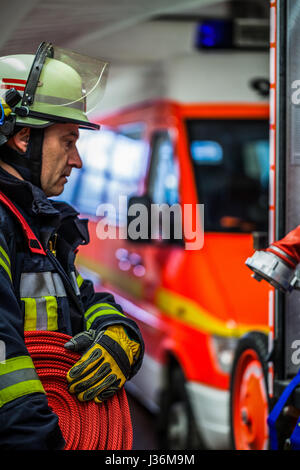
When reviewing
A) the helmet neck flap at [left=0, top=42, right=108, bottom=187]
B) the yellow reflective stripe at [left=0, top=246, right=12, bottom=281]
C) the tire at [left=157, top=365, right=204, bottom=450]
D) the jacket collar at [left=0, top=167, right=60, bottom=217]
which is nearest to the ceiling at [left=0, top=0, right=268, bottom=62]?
the helmet neck flap at [left=0, top=42, right=108, bottom=187]

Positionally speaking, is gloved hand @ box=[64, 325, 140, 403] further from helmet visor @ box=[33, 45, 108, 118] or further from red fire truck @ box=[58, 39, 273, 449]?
red fire truck @ box=[58, 39, 273, 449]

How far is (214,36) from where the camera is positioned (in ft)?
19.0

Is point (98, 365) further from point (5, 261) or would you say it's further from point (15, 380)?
point (5, 261)

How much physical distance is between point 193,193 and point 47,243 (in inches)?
117

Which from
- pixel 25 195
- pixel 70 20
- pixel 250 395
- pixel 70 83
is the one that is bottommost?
pixel 250 395

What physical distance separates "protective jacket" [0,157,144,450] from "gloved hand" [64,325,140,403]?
8 centimetres

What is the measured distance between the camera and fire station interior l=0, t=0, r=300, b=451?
10.4 ft

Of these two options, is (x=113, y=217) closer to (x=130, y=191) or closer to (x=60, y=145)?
(x=130, y=191)

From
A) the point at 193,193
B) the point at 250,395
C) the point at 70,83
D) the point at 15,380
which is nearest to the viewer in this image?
the point at 15,380

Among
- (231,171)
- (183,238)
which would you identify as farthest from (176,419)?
(231,171)

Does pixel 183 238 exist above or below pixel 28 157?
below

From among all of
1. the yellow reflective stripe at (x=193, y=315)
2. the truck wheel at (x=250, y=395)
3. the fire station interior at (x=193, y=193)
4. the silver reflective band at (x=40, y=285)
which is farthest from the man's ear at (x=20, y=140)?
the yellow reflective stripe at (x=193, y=315)

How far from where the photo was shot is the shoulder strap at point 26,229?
2213 millimetres

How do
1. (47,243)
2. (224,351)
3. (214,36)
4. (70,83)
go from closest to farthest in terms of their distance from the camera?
(47,243) → (70,83) → (224,351) → (214,36)
